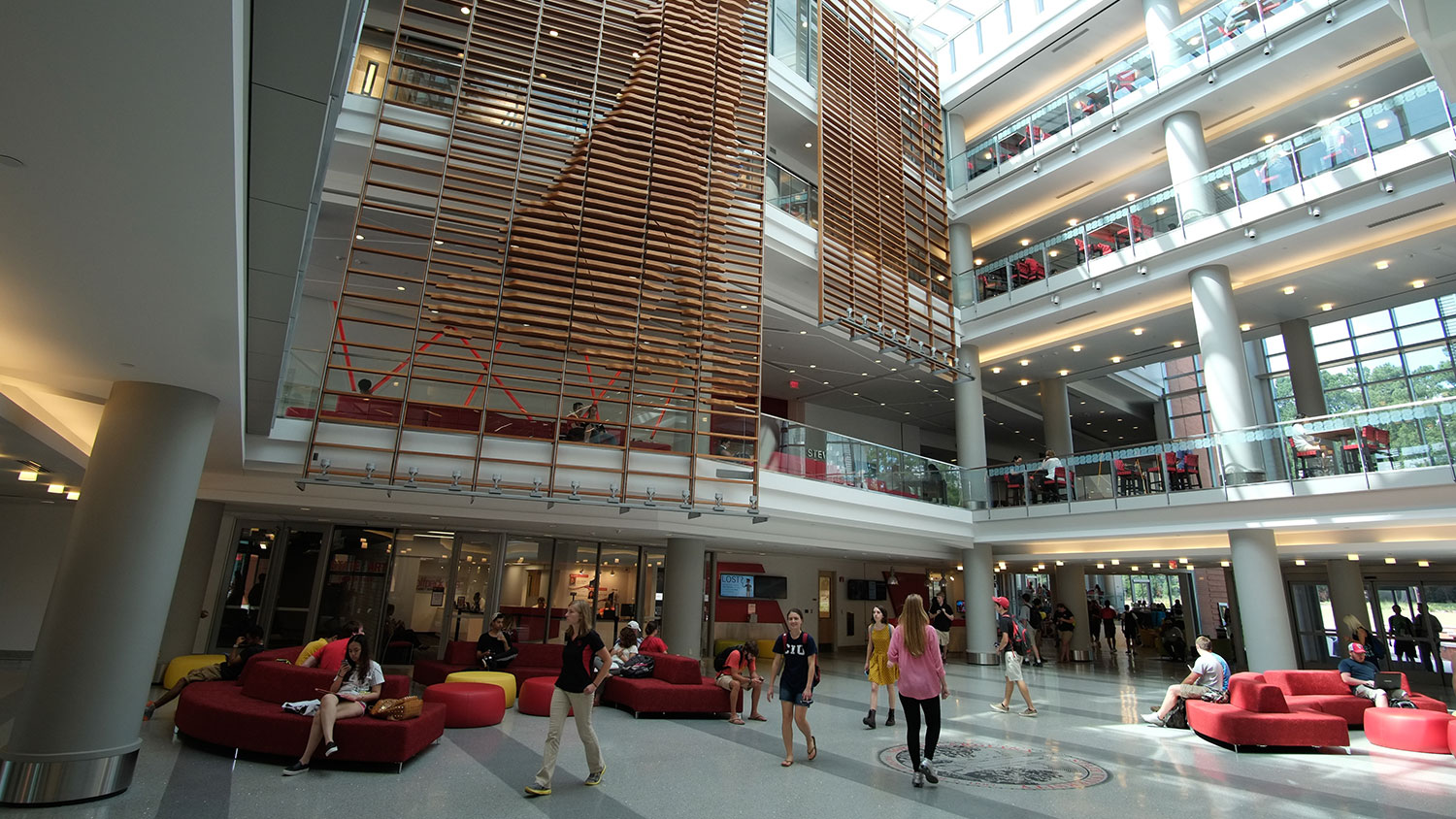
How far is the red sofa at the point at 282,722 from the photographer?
5.08 m

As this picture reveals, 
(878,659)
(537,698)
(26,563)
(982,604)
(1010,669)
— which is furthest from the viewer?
(982,604)

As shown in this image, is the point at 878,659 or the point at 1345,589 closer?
the point at 878,659

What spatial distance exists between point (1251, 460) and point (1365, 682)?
11.9 feet

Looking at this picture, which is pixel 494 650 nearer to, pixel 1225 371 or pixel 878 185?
pixel 878 185

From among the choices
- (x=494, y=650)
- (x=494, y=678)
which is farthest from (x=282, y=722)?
(x=494, y=650)

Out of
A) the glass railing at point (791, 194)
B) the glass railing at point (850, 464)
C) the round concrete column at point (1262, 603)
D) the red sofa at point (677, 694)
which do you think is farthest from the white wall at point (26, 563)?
the round concrete column at point (1262, 603)

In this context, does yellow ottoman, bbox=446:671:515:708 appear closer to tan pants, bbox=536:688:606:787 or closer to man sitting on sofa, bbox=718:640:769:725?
man sitting on sofa, bbox=718:640:769:725

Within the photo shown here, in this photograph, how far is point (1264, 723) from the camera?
6520 millimetres

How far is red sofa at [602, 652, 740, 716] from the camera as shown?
778cm

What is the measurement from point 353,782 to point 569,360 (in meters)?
4.89

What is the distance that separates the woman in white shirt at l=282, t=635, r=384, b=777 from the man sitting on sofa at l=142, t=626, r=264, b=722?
2.03 metres

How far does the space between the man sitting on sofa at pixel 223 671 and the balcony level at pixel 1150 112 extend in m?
15.8

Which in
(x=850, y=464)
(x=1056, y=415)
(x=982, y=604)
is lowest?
(x=982, y=604)

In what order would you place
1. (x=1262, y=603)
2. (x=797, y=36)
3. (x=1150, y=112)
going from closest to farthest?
1. (x=1262, y=603)
2. (x=1150, y=112)
3. (x=797, y=36)
